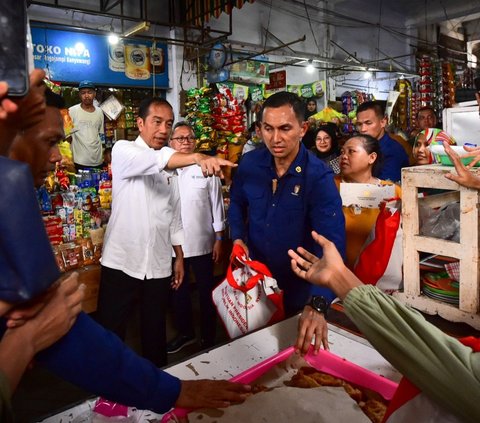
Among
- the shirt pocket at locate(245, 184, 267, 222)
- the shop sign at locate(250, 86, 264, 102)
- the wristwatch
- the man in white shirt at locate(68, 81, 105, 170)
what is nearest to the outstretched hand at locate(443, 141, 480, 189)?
the wristwatch

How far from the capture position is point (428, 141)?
2.27 metres

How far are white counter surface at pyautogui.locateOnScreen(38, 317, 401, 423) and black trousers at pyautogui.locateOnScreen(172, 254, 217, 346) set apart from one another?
1.82 metres

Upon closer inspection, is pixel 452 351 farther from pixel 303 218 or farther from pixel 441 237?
pixel 303 218

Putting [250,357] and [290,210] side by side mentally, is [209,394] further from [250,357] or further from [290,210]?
[290,210]

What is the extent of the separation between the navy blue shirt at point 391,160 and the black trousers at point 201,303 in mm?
1568

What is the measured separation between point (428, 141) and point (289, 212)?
31.0 inches

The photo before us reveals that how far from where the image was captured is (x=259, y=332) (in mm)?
1665

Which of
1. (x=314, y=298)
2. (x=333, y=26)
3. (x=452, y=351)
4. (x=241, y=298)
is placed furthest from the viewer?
(x=333, y=26)

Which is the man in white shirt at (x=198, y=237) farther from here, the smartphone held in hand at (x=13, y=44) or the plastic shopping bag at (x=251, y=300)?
the smartphone held in hand at (x=13, y=44)

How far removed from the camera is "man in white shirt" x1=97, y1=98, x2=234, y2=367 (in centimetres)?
257

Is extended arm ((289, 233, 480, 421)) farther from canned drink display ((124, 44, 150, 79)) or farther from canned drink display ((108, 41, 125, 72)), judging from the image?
canned drink display ((124, 44, 150, 79))

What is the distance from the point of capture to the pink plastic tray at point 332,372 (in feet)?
4.21

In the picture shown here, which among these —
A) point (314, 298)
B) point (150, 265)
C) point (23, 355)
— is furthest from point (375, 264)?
point (23, 355)

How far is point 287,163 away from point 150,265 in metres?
0.99
